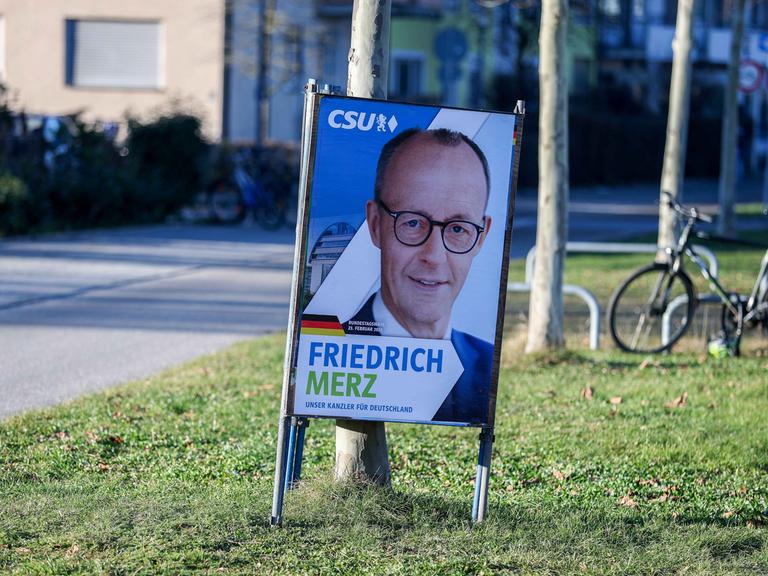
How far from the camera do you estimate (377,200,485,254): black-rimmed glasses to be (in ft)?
16.0

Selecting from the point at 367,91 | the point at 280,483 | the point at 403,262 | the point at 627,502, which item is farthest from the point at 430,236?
the point at 627,502

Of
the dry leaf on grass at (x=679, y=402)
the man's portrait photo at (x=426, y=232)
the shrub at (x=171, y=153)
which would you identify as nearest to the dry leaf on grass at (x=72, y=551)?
the man's portrait photo at (x=426, y=232)

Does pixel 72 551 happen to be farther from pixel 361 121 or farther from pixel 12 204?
pixel 12 204

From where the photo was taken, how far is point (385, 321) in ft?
16.0

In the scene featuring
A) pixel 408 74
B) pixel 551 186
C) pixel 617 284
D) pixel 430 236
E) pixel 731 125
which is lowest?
pixel 617 284

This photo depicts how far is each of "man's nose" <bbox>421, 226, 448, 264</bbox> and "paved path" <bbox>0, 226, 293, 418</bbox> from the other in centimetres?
346

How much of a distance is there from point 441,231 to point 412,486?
1511 mm

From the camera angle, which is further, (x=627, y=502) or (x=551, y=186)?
(x=551, y=186)

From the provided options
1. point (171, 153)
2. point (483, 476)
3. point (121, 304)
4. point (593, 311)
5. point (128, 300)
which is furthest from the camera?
point (171, 153)

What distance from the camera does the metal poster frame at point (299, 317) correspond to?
474 cm

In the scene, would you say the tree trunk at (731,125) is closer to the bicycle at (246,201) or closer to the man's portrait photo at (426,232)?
the bicycle at (246,201)

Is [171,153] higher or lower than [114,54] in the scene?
lower

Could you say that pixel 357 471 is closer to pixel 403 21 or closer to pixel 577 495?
pixel 577 495

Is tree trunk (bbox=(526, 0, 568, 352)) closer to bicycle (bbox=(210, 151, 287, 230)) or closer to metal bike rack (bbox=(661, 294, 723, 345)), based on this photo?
metal bike rack (bbox=(661, 294, 723, 345))
